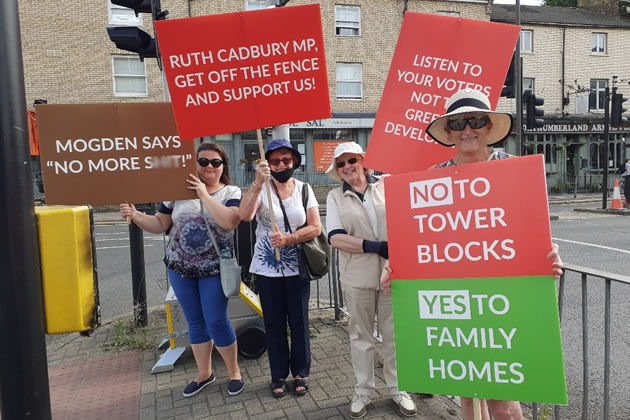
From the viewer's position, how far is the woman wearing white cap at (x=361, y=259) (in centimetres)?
314

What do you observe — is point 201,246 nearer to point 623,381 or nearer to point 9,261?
point 9,261

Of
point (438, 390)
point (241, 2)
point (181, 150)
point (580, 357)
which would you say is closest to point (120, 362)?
point (181, 150)

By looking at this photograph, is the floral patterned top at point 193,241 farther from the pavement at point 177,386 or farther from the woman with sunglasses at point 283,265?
the pavement at point 177,386

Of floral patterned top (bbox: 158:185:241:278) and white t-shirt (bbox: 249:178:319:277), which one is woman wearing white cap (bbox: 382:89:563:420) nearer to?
white t-shirt (bbox: 249:178:319:277)

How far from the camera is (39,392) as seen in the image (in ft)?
5.76

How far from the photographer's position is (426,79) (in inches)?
132

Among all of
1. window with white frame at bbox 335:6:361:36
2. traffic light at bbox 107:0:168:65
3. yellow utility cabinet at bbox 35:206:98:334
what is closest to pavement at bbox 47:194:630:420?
yellow utility cabinet at bbox 35:206:98:334

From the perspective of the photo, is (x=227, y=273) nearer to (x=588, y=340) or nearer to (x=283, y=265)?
(x=283, y=265)

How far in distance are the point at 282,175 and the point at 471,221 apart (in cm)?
159

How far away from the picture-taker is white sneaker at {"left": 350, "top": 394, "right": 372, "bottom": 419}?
315 cm

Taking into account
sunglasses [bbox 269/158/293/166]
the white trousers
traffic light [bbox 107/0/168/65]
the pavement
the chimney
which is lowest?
the pavement

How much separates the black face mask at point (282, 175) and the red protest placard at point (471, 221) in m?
1.24

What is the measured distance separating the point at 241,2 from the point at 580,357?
2024 centimetres

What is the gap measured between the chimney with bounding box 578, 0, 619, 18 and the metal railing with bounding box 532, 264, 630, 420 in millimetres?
28446
